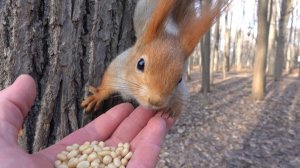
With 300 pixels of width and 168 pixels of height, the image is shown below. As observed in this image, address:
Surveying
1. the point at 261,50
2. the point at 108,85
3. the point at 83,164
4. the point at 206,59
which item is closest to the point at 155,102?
the point at 108,85

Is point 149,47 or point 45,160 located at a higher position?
point 149,47

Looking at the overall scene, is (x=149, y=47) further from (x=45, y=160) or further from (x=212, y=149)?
(x=212, y=149)

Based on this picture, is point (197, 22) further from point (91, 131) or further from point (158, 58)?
point (91, 131)

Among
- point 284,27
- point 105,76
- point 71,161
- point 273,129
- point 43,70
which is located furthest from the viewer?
point 284,27

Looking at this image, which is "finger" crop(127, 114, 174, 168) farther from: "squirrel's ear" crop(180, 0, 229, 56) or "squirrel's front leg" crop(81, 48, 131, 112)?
"squirrel's ear" crop(180, 0, 229, 56)

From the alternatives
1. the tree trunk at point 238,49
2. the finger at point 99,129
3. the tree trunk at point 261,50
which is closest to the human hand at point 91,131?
the finger at point 99,129

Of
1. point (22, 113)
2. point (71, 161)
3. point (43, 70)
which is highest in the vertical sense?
point (43, 70)

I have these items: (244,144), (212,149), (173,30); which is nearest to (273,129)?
(244,144)

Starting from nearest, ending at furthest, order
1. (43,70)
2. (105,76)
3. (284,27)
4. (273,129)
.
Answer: (43,70), (105,76), (273,129), (284,27)

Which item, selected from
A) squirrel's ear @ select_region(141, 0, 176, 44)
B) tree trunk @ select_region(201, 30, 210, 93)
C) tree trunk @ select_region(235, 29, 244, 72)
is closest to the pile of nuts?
squirrel's ear @ select_region(141, 0, 176, 44)
